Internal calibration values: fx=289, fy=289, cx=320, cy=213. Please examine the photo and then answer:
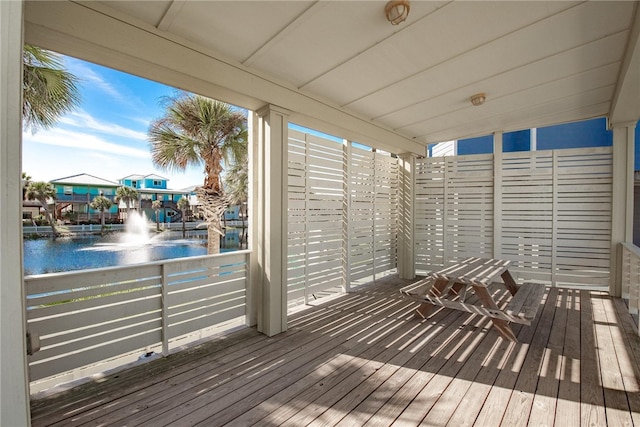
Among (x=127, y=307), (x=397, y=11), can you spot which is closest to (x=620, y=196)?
(x=397, y=11)

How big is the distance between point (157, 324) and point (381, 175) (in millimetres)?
3924

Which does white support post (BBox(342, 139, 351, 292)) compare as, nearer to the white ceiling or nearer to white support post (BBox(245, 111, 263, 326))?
the white ceiling

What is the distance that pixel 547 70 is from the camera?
275 cm

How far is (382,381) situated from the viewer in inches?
84.5

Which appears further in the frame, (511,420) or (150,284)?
(150,284)

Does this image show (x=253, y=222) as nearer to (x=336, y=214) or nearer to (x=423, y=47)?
(x=336, y=214)

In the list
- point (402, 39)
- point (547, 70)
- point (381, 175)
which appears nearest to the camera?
point (402, 39)

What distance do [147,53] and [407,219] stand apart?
4.57 m

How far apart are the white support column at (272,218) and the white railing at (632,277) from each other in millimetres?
3705

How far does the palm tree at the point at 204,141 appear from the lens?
4.75m

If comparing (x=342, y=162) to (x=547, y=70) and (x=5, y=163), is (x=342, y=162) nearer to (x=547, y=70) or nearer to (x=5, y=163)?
(x=547, y=70)

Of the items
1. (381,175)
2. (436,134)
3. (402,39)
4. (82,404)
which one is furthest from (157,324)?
(436,134)

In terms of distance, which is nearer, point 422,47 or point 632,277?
point 422,47

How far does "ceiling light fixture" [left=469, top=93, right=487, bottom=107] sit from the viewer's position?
3.22m
